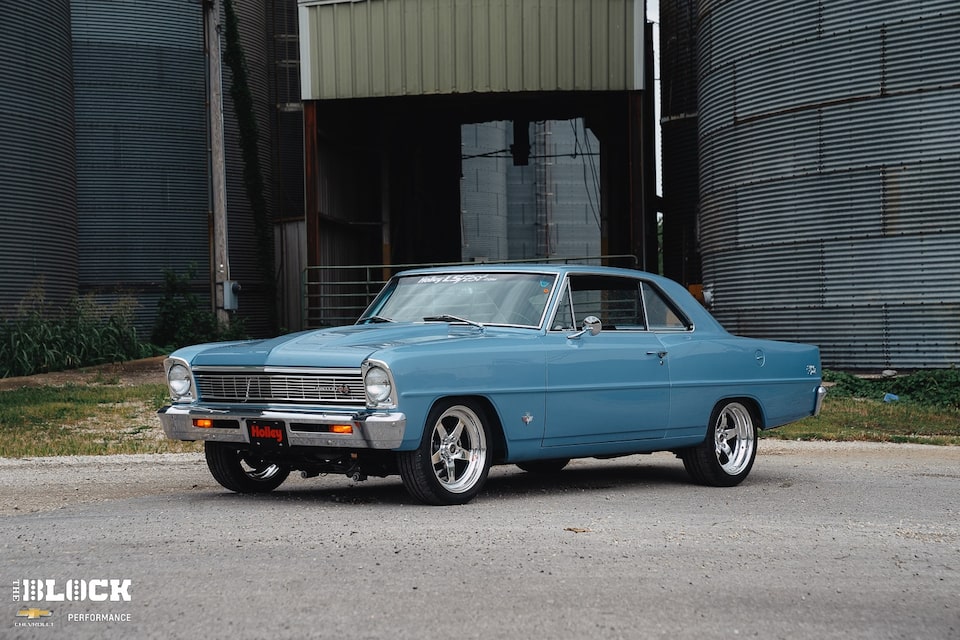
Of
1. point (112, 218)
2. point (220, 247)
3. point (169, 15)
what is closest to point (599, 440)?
point (220, 247)

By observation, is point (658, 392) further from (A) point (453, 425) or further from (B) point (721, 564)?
(B) point (721, 564)

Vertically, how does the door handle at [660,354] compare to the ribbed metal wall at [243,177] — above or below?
below

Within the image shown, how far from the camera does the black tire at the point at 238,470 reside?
26.3ft

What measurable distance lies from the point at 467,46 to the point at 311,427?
18.5 metres

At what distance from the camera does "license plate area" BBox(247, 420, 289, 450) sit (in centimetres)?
713

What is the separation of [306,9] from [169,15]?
4.49m

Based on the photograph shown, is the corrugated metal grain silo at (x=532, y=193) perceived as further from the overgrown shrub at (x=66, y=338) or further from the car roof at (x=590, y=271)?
the car roof at (x=590, y=271)

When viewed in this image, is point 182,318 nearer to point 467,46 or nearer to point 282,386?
point 467,46

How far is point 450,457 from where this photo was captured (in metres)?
7.36

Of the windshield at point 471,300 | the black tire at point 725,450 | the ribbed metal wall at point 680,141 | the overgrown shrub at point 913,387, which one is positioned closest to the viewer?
the windshield at point 471,300

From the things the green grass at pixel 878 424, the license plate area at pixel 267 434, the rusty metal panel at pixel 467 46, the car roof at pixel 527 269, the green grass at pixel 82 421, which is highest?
the rusty metal panel at pixel 467 46

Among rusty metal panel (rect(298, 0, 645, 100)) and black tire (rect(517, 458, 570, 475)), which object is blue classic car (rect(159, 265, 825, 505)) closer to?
black tire (rect(517, 458, 570, 475))

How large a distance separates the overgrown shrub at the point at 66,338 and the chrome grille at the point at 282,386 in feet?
44.1

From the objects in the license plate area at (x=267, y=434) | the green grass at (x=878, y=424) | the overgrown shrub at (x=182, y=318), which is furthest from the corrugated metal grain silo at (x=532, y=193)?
the license plate area at (x=267, y=434)
